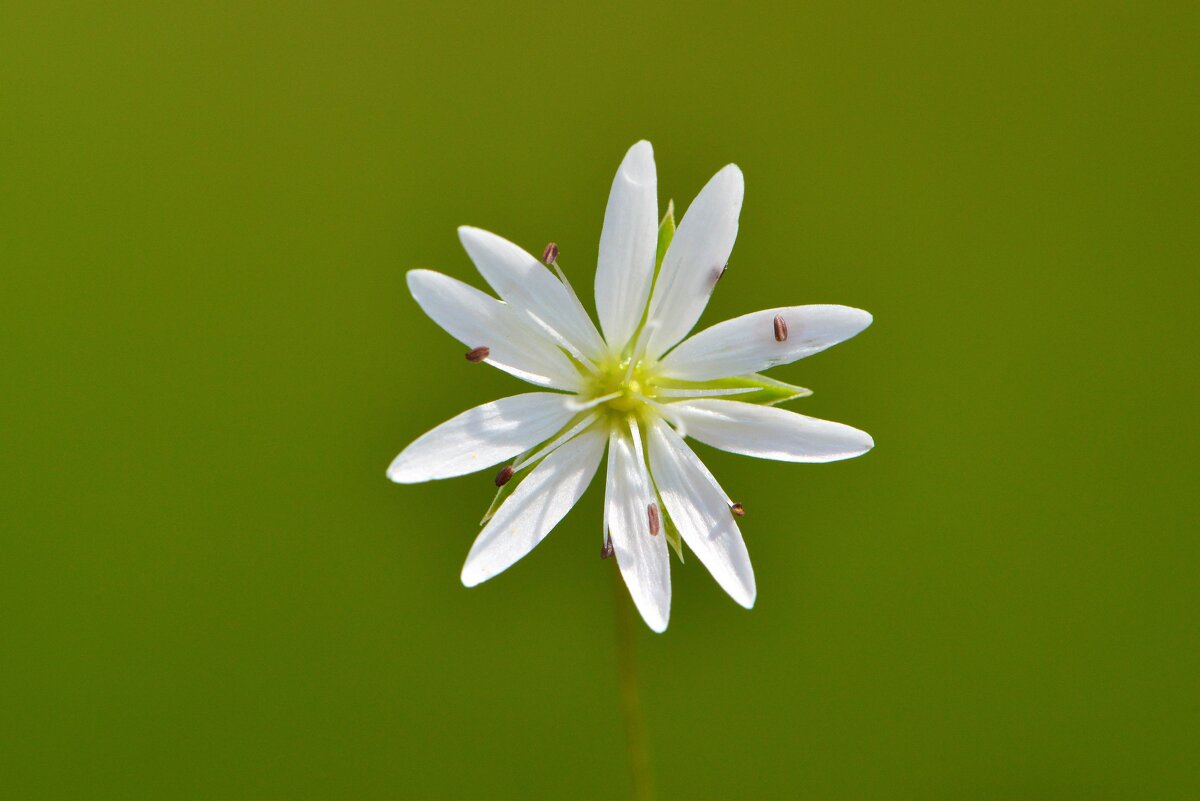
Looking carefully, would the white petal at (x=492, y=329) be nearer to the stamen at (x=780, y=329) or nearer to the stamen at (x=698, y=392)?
the stamen at (x=698, y=392)

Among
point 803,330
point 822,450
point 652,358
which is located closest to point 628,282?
point 652,358

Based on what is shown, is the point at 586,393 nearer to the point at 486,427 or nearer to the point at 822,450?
the point at 486,427

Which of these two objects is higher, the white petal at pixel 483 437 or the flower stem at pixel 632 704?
the white petal at pixel 483 437

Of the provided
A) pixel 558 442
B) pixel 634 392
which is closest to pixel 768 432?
pixel 634 392

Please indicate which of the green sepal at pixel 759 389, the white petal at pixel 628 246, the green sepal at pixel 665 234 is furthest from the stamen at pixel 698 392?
the green sepal at pixel 665 234

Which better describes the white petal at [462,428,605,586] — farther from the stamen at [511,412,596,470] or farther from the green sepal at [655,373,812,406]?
the green sepal at [655,373,812,406]
